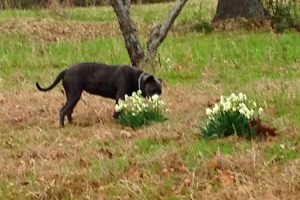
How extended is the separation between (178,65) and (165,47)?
6.81 feet

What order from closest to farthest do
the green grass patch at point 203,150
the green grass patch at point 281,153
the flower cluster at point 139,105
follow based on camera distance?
the green grass patch at point 281,153 < the green grass patch at point 203,150 < the flower cluster at point 139,105

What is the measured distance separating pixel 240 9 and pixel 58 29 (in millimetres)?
4410

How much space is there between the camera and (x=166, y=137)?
8.96 m

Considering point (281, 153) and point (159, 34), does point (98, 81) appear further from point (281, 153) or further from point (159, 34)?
point (281, 153)

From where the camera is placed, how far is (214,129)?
28.5 feet

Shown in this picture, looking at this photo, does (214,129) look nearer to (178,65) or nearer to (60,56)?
(178,65)

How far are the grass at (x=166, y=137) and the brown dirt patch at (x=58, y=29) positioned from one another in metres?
2.84

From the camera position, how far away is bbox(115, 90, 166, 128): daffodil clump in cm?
983

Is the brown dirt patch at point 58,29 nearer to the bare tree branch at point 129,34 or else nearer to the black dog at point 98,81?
the bare tree branch at point 129,34

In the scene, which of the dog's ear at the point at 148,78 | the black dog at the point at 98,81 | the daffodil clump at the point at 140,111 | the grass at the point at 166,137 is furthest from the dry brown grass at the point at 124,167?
the dog's ear at the point at 148,78

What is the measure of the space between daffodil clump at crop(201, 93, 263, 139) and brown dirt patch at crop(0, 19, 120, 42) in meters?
10.1

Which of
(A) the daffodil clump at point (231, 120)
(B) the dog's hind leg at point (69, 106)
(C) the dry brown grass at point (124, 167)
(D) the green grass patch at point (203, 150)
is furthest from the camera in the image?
(B) the dog's hind leg at point (69, 106)

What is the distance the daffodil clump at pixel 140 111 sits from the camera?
9.83 m

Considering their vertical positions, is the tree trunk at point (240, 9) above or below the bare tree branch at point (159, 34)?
below
